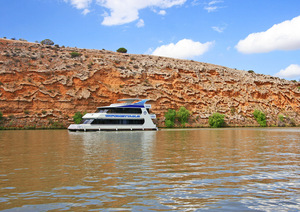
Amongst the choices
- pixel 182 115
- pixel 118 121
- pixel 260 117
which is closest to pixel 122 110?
pixel 118 121

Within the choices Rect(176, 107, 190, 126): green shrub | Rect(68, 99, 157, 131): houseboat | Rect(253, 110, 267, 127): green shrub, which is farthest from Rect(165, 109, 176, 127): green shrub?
Rect(253, 110, 267, 127): green shrub

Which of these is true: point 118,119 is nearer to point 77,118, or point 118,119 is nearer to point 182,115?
point 77,118

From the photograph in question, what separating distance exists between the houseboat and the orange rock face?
12490mm

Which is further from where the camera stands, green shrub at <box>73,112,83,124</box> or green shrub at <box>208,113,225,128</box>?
green shrub at <box>208,113,225,128</box>

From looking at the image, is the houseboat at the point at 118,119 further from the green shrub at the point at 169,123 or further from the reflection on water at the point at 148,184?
the reflection on water at the point at 148,184

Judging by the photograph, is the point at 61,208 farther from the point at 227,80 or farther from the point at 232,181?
the point at 227,80

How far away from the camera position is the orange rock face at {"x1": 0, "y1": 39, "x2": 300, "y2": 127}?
45.4 meters

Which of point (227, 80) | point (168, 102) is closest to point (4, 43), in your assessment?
point (168, 102)

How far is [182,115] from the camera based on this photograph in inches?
1978

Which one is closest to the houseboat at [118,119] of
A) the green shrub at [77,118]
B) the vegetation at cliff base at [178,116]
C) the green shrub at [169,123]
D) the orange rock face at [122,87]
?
the green shrub at [77,118]

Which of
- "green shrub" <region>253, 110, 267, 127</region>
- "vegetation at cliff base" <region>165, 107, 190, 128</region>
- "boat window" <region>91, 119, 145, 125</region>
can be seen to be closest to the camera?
"boat window" <region>91, 119, 145, 125</region>

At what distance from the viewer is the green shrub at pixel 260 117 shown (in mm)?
54334

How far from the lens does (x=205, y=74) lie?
60188mm

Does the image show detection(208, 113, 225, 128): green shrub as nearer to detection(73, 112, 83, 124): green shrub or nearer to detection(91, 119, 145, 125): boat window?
detection(91, 119, 145, 125): boat window
